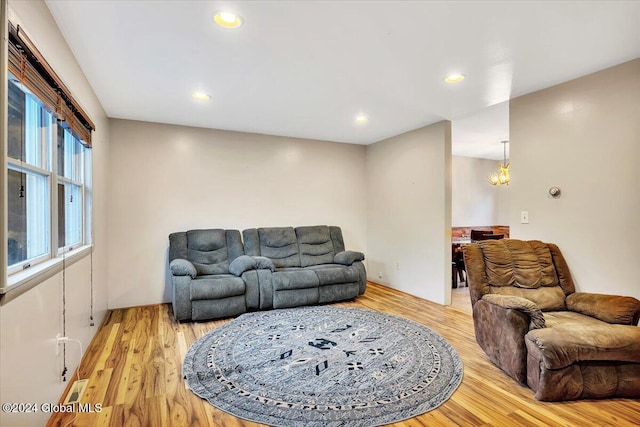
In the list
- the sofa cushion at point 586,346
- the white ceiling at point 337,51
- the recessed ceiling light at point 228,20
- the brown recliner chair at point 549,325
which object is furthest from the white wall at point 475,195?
the recessed ceiling light at point 228,20

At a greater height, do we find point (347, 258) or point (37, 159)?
point (37, 159)

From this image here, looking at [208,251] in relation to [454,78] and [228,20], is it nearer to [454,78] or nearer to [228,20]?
[228,20]

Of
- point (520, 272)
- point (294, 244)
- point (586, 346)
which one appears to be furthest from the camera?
point (294, 244)

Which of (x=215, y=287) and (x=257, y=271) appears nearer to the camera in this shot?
(x=215, y=287)

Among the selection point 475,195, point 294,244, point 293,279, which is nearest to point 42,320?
point 293,279

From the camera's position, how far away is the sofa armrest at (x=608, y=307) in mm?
2281

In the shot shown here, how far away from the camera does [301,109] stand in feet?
12.5

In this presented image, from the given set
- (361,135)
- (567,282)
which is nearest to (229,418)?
(567,282)

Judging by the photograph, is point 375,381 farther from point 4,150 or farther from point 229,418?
point 4,150

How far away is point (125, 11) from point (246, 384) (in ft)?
8.40

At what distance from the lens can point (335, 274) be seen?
→ 4.36 metres

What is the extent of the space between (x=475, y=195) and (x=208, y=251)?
20.6ft

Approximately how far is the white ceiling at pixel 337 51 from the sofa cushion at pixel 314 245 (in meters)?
1.92

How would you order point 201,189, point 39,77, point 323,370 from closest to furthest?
1. point 39,77
2. point 323,370
3. point 201,189
